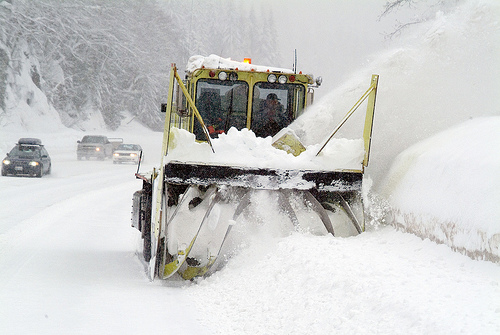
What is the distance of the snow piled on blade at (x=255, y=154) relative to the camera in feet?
19.2

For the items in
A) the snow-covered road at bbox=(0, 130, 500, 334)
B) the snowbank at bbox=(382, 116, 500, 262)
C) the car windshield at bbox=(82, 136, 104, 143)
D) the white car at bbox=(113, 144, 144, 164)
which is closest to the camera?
the snow-covered road at bbox=(0, 130, 500, 334)

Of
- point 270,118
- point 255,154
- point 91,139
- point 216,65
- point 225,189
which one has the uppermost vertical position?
point 216,65

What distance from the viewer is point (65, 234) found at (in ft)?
29.0

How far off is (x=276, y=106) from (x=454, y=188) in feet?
10.7

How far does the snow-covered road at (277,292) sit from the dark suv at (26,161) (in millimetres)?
13788

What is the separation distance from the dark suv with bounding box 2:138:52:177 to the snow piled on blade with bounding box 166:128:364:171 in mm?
15990

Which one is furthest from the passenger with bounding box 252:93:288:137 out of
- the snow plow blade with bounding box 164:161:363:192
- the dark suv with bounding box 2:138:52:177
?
the dark suv with bounding box 2:138:52:177

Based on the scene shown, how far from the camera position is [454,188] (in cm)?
490

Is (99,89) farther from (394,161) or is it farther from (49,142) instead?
(394,161)

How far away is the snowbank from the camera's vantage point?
14.1ft

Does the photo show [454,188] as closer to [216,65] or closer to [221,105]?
[221,105]

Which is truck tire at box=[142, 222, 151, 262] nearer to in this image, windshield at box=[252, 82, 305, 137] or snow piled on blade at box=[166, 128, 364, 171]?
snow piled on blade at box=[166, 128, 364, 171]

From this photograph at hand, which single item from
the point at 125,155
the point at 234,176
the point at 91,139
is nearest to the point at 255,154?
the point at 234,176

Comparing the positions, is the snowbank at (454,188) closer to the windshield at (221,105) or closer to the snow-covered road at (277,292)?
the snow-covered road at (277,292)
